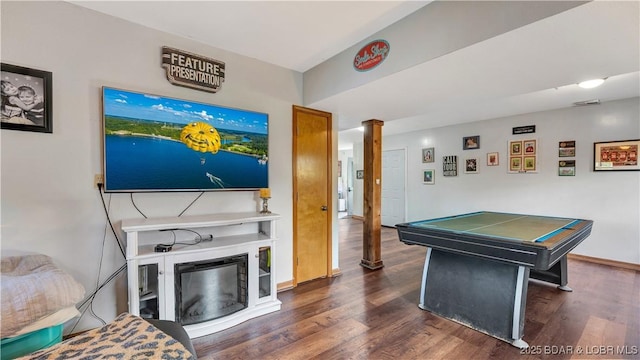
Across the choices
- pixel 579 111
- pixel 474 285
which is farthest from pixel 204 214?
pixel 579 111

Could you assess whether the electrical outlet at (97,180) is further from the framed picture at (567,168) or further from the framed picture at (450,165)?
the framed picture at (567,168)

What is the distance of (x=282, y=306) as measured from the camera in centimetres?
272

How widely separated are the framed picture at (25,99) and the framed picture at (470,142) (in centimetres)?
610

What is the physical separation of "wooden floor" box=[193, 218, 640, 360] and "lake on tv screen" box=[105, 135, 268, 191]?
1.29 metres

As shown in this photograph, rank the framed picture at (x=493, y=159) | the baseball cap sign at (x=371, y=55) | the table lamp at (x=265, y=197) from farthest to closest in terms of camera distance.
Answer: the framed picture at (x=493, y=159) < the table lamp at (x=265, y=197) < the baseball cap sign at (x=371, y=55)

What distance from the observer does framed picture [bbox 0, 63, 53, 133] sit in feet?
5.82

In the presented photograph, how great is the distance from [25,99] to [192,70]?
1137 mm

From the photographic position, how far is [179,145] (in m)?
2.38

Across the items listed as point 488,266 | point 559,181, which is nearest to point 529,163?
point 559,181

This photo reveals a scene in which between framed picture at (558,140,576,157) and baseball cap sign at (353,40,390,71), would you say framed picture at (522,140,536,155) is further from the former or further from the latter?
baseball cap sign at (353,40,390,71)

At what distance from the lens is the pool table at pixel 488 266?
2039 mm

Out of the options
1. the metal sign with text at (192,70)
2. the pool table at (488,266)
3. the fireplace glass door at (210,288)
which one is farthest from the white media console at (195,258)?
the pool table at (488,266)

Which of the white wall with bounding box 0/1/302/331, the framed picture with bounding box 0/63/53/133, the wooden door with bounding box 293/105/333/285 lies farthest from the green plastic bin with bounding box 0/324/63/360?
the wooden door with bounding box 293/105/333/285

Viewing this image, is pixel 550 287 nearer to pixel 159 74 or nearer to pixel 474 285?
pixel 474 285
